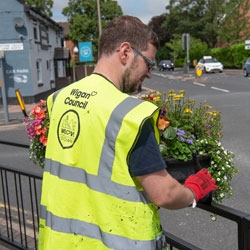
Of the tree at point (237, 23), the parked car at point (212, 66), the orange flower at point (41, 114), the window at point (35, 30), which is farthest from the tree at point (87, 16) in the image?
the orange flower at point (41, 114)

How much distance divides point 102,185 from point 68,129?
0.98 ft

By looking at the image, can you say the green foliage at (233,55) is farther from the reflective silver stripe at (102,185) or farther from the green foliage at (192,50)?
the reflective silver stripe at (102,185)

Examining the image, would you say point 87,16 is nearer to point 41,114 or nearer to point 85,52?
point 85,52

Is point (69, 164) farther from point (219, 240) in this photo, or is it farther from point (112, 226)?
point (219, 240)

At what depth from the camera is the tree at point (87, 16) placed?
169 feet

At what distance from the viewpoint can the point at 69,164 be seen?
5.06ft

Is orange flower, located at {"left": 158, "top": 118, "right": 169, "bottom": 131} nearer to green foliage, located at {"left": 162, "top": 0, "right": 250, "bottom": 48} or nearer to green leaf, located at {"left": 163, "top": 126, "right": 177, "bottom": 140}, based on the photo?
green leaf, located at {"left": 163, "top": 126, "right": 177, "bottom": 140}

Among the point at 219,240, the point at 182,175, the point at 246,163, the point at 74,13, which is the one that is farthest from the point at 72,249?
the point at 74,13

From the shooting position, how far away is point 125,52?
1.53 m

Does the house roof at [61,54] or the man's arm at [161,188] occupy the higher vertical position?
the house roof at [61,54]

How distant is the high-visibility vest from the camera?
1.39m

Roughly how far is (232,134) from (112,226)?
320 inches

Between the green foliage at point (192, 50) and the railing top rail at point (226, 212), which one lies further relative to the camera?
the green foliage at point (192, 50)

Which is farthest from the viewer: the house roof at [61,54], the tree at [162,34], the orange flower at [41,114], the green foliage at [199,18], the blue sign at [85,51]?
the tree at [162,34]
